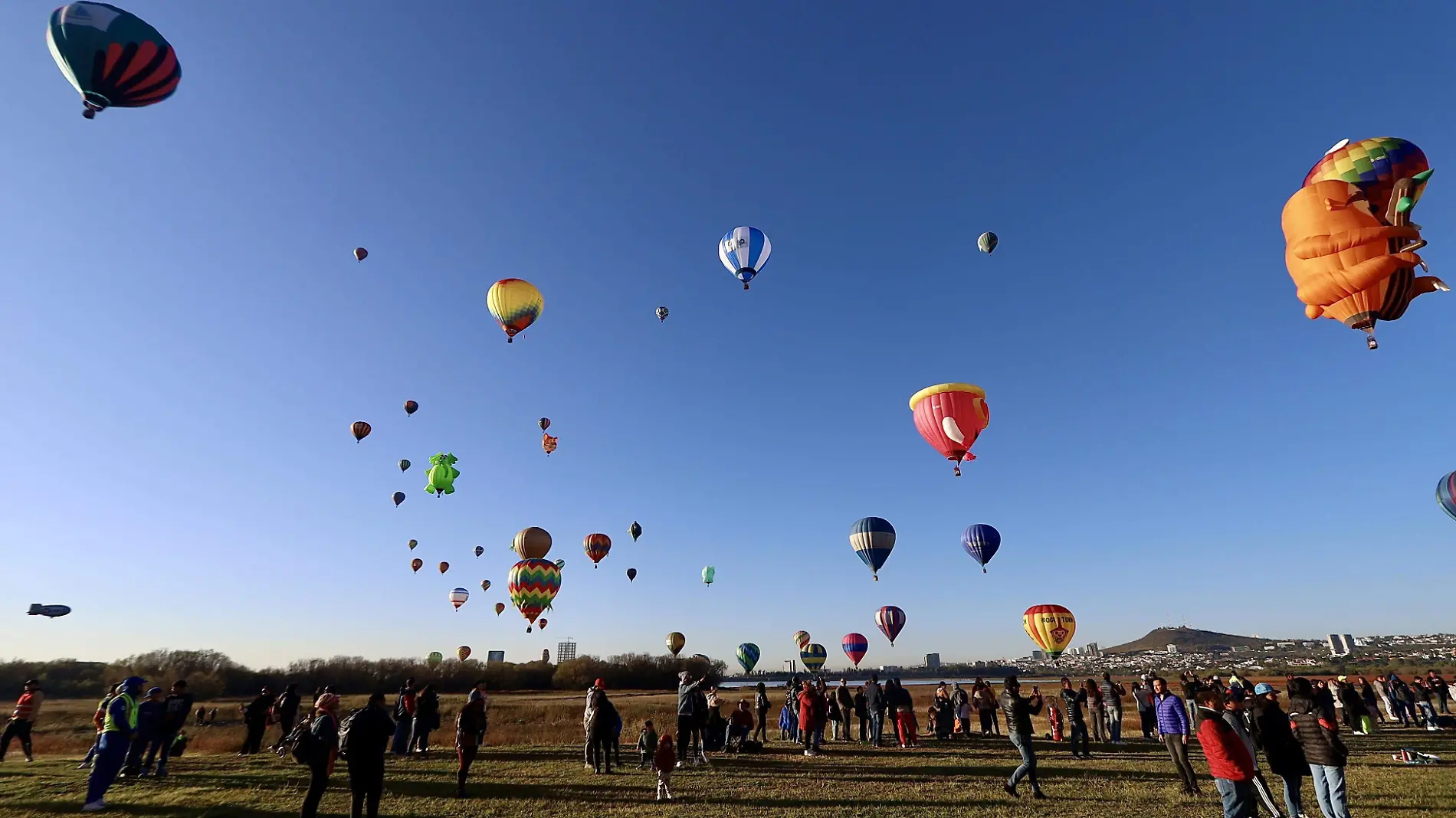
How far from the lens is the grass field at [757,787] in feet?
34.1

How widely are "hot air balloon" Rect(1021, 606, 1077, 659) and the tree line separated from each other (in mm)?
78139

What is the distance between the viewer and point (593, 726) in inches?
539

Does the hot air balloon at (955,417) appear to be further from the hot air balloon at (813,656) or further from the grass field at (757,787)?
the hot air balloon at (813,656)

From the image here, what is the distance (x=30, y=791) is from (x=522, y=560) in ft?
77.5

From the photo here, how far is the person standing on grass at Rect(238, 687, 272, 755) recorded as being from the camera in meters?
16.4

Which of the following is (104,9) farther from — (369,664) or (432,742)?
(369,664)

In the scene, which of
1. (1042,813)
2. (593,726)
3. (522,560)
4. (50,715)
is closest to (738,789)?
(593,726)

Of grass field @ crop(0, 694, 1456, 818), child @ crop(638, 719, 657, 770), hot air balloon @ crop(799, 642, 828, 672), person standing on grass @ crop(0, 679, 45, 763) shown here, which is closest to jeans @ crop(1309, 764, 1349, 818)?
grass field @ crop(0, 694, 1456, 818)

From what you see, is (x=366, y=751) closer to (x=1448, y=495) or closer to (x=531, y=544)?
(x=531, y=544)

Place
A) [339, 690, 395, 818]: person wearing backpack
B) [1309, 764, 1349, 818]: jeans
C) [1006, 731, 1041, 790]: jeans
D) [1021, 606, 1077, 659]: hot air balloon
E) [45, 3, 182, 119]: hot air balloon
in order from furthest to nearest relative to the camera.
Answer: [1021, 606, 1077, 659]: hot air balloon
[45, 3, 182, 119]: hot air balloon
[1006, 731, 1041, 790]: jeans
[339, 690, 395, 818]: person wearing backpack
[1309, 764, 1349, 818]: jeans

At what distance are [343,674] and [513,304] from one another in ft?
306

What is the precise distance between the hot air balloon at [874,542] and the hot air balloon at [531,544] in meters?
17.4

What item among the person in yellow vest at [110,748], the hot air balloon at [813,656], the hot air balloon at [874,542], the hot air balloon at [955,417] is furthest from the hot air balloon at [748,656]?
the person in yellow vest at [110,748]

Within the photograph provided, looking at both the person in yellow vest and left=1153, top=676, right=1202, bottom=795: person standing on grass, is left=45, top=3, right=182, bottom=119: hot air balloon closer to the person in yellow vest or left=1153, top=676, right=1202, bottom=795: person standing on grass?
the person in yellow vest
